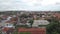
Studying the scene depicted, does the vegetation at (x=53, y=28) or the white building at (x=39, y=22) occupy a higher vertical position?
the white building at (x=39, y=22)

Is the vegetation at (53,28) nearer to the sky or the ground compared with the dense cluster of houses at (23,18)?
nearer to the ground

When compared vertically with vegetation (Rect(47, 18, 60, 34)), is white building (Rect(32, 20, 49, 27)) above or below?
above

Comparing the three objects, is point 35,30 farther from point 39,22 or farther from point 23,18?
point 23,18

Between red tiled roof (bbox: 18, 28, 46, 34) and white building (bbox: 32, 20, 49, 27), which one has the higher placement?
white building (bbox: 32, 20, 49, 27)

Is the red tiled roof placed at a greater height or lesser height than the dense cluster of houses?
lesser

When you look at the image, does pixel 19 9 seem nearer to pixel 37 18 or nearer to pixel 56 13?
pixel 37 18

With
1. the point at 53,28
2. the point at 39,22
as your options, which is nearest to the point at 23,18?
the point at 39,22

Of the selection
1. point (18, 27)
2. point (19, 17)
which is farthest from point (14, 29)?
point (19, 17)

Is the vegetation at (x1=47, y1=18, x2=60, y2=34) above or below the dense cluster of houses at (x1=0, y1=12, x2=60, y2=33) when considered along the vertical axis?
below
